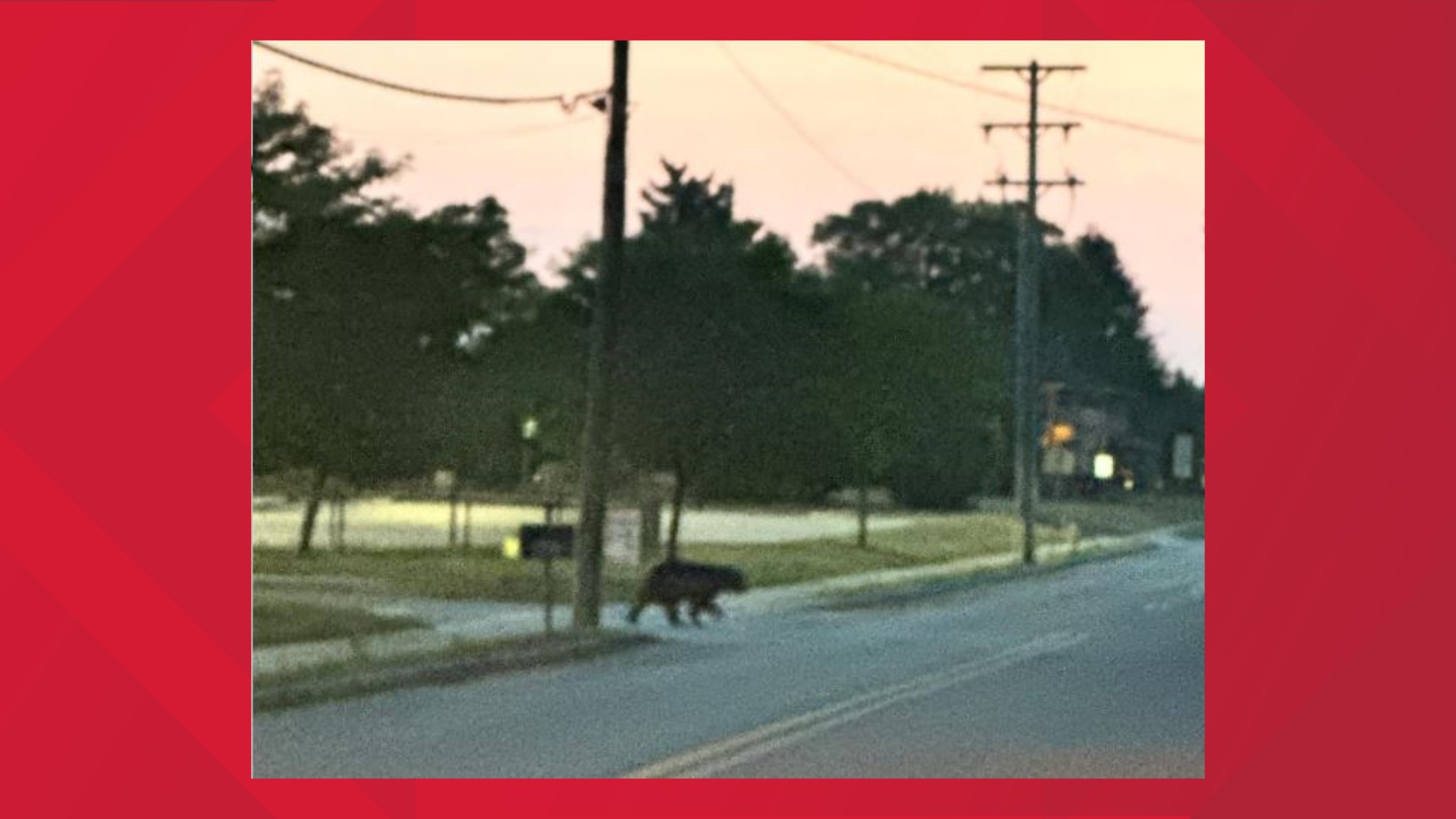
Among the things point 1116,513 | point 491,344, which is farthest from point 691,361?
point 1116,513

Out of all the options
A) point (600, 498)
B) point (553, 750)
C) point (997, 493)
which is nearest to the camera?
point (553, 750)

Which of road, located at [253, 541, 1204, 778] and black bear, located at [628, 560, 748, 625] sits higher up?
black bear, located at [628, 560, 748, 625]

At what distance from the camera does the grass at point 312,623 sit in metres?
28.8

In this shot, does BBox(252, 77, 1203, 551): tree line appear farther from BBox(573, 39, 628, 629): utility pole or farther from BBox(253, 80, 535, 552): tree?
BBox(573, 39, 628, 629): utility pole

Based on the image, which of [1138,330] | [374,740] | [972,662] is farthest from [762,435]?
[1138,330]

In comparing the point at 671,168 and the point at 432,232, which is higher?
the point at 671,168

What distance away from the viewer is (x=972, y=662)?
95.4 ft

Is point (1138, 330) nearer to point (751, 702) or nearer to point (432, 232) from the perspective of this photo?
point (432, 232)

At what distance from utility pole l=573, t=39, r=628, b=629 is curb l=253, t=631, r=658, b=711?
0.71 m

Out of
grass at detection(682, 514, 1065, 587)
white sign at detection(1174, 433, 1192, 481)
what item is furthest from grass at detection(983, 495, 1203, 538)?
grass at detection(682, 514, 1065, 587)

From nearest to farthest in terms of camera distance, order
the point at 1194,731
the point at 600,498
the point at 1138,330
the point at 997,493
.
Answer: the point at 1194,731, the point at 600,498, the point at 997,493, the point at 1138,330

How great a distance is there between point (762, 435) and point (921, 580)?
616cm

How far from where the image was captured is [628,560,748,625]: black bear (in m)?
35.2

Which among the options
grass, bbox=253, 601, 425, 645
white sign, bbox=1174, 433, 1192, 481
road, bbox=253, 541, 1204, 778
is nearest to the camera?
road, bbox=253, 541, 1204, 778
